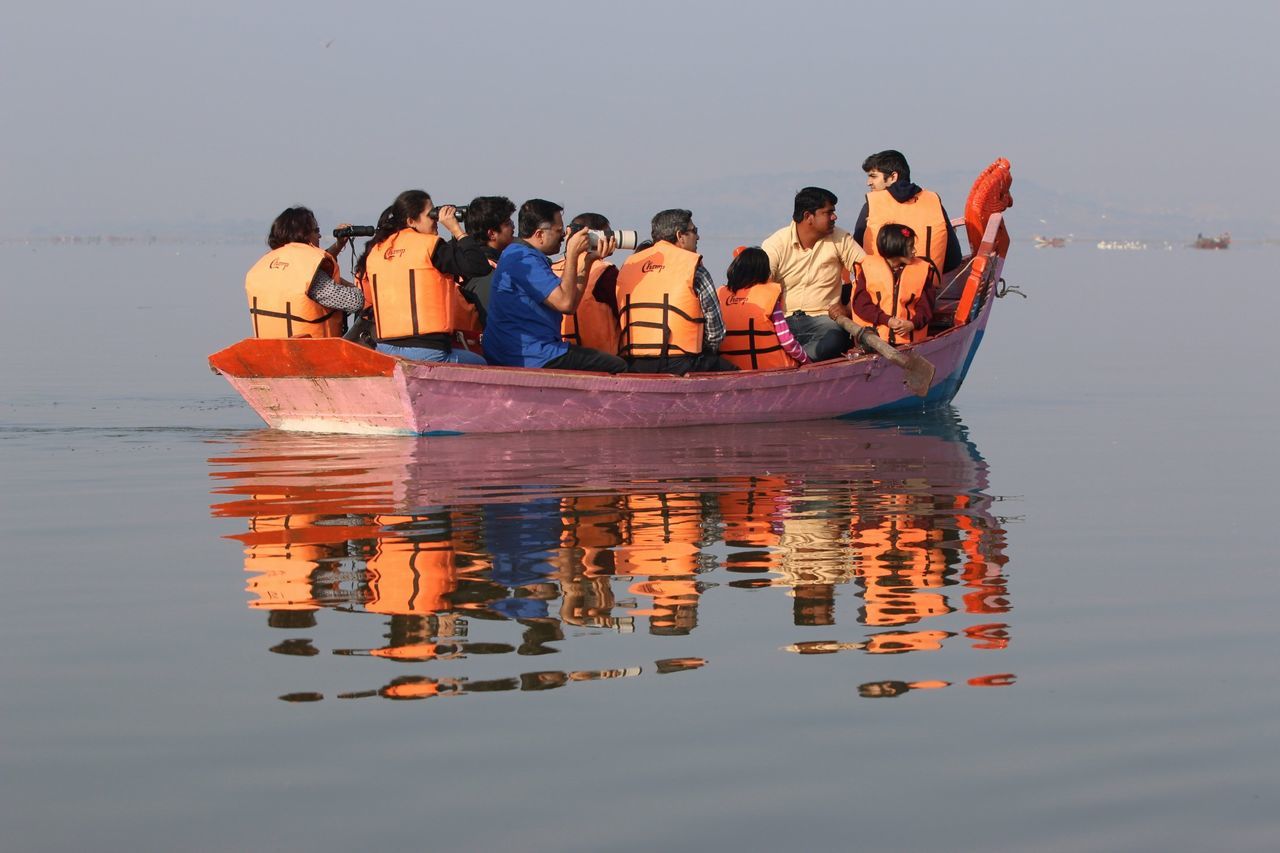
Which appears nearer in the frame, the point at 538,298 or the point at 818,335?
the point at 538,298

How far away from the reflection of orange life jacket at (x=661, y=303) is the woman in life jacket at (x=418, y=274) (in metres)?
1.03

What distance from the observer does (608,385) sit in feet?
37.2

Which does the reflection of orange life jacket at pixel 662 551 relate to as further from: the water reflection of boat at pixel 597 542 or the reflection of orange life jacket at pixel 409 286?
the reflection of orange life jacket at pixel 409 286

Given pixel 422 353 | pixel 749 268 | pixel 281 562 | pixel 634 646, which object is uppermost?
pixel 749 268

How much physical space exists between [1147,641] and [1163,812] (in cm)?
174

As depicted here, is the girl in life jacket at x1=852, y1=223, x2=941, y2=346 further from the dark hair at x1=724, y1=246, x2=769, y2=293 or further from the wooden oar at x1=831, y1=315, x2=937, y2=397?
the dark hair at x1=724, y1=246, x2=769, y2=293

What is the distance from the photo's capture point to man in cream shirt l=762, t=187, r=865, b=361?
1239cm

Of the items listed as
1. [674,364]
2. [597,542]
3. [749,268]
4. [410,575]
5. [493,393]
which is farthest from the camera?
[749,268]

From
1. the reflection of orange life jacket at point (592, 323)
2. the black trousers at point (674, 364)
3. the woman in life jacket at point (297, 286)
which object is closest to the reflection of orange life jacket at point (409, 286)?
the woman in life jacket at point (297, 286)

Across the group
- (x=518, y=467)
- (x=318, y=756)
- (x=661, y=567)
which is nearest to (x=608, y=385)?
(x=518, y=467)

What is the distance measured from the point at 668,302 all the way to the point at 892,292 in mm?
1802

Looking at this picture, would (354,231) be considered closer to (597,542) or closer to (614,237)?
(614,237)

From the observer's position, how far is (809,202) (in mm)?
12164

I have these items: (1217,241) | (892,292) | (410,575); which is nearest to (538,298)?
(892,292)
